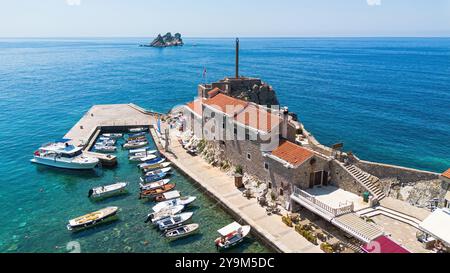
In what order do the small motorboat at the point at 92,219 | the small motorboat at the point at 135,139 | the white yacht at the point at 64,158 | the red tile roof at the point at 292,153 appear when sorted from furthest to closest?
1. the small motorboat at the point at 135,139
2. the white yacht at the point at 64,158
3. the small motorboat at the point at 92,219
4. the red tile roof at the point at 292,153

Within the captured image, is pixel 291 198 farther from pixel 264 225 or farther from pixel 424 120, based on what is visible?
pixel 424 120

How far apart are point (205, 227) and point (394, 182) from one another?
17.4 meters

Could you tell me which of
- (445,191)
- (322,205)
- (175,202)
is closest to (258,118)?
(322,205)

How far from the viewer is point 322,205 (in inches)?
934

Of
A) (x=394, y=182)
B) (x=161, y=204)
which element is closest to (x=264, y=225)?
(x=161, y=204)

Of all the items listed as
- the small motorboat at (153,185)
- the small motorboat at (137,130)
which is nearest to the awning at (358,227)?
the small motorboat at (153,185)

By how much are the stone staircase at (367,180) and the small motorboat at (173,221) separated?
49.4 feet

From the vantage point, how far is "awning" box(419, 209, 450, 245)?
18844mm

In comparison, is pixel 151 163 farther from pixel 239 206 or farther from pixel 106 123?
pixel 106 123

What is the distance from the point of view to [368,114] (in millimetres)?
63156

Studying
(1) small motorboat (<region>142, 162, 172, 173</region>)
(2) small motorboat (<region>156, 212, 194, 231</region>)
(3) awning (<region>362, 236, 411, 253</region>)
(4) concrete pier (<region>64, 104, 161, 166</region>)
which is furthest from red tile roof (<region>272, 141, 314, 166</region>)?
(4) concrete pier (<region>64, 104, 161, 166</region>)

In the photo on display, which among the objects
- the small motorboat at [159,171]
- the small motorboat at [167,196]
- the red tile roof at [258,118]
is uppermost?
the red tile roof at [258,118]

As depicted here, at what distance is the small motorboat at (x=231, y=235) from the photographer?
78.5 feet

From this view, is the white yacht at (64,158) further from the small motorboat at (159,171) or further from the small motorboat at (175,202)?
the small motorboat at (175,202)
